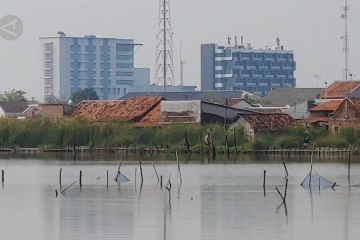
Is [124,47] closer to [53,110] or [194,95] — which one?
[194,95]

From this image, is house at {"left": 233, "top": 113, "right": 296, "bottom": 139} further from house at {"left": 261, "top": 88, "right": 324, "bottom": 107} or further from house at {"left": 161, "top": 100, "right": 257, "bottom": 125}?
house at {"left": 261, "top": 88, "right": 324, "bottom": 107}

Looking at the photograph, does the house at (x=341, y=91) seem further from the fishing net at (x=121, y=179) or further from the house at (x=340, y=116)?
the fishing net at (x=121, y=179)

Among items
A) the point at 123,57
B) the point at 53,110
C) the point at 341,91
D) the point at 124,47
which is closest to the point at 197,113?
the point at 53,110

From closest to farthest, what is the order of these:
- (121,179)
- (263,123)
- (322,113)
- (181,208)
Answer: (181,208) → (121,179) → (263,123) → (322,113)

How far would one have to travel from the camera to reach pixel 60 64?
150375 millimetres

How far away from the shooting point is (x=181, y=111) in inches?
2650

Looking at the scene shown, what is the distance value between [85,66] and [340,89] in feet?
254

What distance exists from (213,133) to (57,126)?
10.3 m

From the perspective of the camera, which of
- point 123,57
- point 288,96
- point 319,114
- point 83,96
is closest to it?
point 319,114

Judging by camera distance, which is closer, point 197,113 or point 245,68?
point 197,113

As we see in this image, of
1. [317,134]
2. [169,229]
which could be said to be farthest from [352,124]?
[169,229]

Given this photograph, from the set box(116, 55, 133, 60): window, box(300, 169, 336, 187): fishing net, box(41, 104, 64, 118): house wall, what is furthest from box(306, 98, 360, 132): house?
box(116, 55, 133, 60): window

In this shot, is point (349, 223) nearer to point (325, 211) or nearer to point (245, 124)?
point (325, 211)

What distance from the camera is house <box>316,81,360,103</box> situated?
76.4 meters
